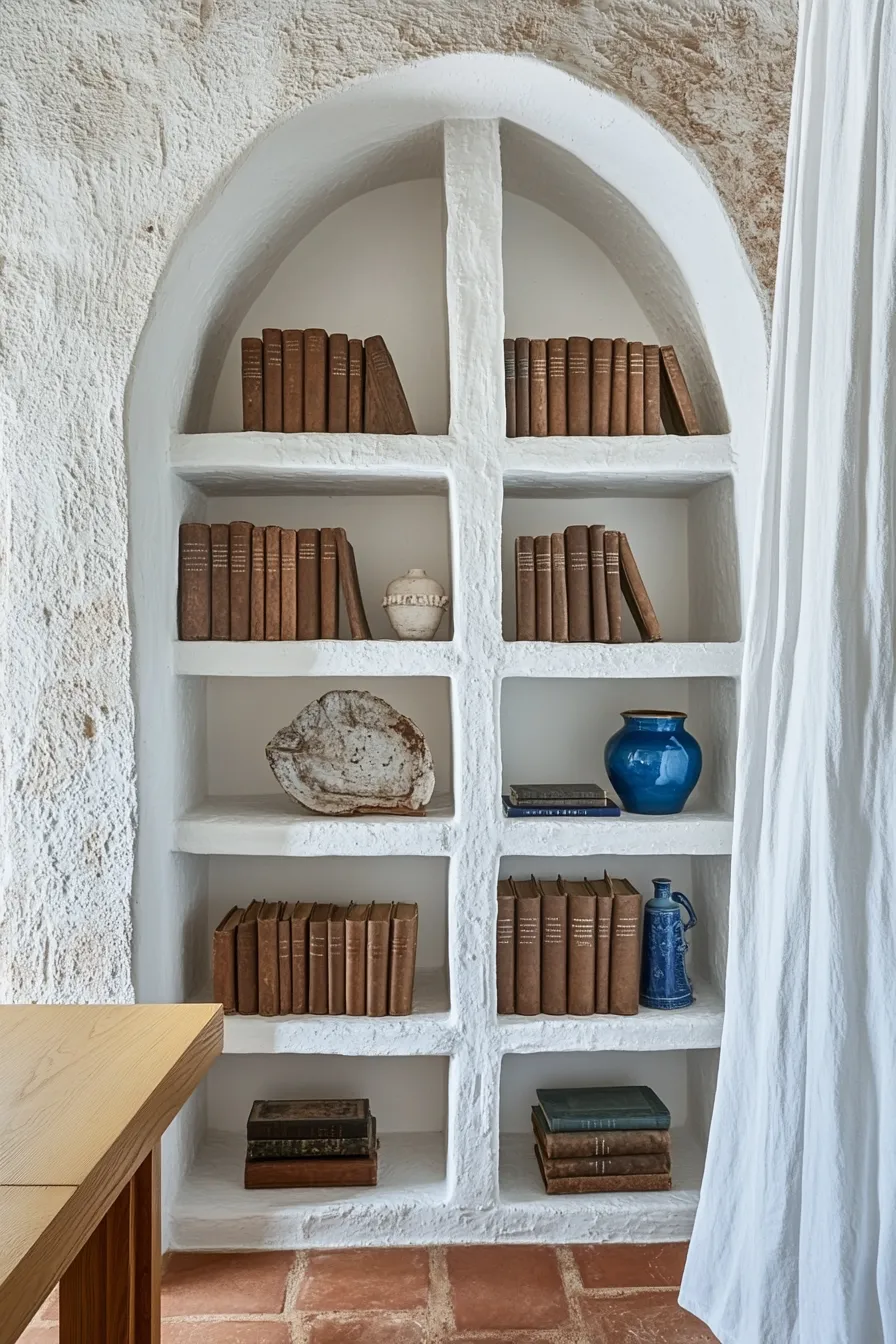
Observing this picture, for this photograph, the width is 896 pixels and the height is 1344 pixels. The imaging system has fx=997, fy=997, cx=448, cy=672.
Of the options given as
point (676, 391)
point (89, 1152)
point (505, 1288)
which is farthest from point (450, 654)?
point (89, 1152)

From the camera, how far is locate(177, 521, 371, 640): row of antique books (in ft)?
7.58

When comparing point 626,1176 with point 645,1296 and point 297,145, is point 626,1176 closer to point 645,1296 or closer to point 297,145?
point 645,1296

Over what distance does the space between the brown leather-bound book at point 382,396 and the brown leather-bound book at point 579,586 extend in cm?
47

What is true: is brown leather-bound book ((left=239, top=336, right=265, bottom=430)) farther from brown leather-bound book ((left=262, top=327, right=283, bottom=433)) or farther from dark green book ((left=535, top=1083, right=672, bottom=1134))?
dark green book ((left=535, top=1083, right=672, bottom=1134))

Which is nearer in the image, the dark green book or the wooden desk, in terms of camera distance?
the wooden desk

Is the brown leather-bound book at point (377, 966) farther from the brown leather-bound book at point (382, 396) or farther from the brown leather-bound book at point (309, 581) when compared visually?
the brown leather-bound book at point (382, 396)


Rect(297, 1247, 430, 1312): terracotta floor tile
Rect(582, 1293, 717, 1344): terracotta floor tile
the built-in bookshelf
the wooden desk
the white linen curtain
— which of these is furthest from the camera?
the built-in bookshelf

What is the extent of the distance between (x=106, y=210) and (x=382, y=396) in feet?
2.29

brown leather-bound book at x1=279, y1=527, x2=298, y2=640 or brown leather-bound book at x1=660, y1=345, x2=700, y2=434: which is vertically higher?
brown leather-bound book at x1=660, y1=345, x2=700, y2=434

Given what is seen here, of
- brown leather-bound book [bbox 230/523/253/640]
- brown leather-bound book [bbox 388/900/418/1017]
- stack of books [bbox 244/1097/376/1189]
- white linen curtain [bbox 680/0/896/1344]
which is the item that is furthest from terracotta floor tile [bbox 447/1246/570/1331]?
brown leather-bound book [bbox 230/523/253/640]

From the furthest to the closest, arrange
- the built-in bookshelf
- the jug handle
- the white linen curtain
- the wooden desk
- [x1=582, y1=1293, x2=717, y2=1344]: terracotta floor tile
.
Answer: the jug handle → the built-in bookshelf → [x1=582, y1=1293, x2=717, y2=1344]: terracotta floor tile → the white linen curtain → the wooden desk

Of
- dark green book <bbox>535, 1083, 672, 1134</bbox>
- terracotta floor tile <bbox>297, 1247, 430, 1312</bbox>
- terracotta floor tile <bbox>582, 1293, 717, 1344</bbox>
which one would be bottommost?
terracotta floor tile <bbox>297, 1247, 430, 1312</bbox>

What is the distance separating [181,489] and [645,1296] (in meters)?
2.02

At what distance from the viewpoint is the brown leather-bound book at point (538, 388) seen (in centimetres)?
233
